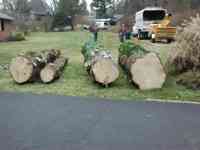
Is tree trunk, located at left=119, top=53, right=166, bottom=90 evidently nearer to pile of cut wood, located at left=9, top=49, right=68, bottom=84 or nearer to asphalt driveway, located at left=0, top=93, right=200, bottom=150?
asphalt driveway, located at left=0, top=93, right=200, bottom=150

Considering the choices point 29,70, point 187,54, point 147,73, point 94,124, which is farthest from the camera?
point 187,54

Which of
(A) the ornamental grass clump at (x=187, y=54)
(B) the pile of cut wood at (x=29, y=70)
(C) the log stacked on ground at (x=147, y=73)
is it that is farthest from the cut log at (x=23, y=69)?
(A) the ornamental grass clump at (x=187, y=54)

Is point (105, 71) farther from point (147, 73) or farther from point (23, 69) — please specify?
point (23, 69)

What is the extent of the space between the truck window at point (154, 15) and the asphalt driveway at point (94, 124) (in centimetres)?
2339

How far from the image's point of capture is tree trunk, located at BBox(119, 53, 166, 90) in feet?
27.3

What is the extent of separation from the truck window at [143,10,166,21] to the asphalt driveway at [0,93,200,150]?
23.4m

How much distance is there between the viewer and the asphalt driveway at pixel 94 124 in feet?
15.6

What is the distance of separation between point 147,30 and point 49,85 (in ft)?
67.7

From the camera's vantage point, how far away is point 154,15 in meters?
30.0

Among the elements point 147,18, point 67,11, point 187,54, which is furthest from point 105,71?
point 67,11

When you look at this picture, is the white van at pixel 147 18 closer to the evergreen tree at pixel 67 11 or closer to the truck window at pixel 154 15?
the truck window at pixel 154 15

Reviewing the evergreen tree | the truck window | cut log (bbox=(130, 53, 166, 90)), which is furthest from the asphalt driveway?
the evergreen tree

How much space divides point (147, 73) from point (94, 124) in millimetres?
3050

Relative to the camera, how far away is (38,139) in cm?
494
